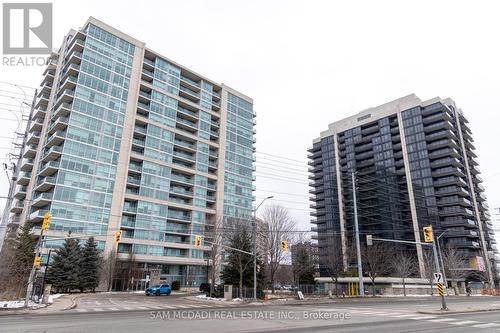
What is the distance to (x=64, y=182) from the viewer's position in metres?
64.6

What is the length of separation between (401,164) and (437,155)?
1164cm

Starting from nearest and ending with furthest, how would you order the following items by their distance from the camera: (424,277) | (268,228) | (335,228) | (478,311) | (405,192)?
(478,311)
(268,228)
(424,277)
(405,192)
(335,228)

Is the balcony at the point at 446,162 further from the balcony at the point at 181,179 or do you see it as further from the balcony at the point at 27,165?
the balcony at the point at 27,165

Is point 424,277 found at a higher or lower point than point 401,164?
lower

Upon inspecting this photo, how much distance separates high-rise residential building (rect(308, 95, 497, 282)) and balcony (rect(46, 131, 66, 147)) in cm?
6652

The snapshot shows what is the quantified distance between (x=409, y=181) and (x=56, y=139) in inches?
3913

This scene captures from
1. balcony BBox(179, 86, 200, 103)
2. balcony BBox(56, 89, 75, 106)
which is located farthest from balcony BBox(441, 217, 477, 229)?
balcony BBox(56, 89, 75, 106)

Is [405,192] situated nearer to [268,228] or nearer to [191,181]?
[191,181]

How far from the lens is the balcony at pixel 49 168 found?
6450 cm

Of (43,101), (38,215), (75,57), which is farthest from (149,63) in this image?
(38,215)

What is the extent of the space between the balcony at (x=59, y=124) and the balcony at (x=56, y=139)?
1.23 metres

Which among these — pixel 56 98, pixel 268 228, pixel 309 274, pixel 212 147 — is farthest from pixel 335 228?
pixel 56 98

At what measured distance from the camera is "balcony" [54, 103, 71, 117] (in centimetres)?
6838

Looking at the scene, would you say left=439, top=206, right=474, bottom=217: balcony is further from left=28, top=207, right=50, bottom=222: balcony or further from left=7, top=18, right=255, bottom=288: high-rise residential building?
left=28, top=207, right=50, bottom=222: balcony
